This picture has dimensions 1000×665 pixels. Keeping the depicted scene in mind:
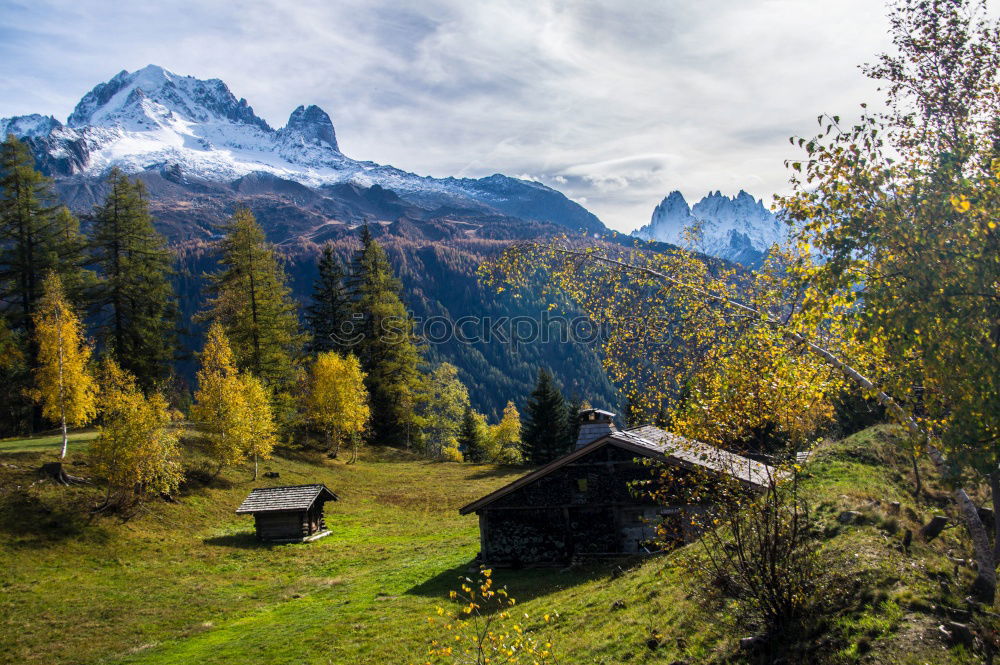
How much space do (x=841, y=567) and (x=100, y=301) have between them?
157 ft

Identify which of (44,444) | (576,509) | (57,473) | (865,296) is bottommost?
(576,509)

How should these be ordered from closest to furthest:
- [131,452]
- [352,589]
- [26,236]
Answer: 1. [352,589]
2. [131,452]
3. [26,236]

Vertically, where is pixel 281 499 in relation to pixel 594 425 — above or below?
below

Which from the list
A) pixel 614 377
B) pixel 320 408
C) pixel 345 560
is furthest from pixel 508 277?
pixel 320 408

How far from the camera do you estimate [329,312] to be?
59.1 m

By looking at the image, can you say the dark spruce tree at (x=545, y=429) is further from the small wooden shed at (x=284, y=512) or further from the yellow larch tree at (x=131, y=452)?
the yellow larch tree at (x=131, y=452)

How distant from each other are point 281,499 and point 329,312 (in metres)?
30.2

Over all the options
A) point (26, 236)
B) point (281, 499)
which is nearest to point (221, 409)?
point (281, 499)

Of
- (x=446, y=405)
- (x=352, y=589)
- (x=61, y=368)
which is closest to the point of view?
(x=352, y=589)

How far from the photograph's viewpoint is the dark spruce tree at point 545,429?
198ft

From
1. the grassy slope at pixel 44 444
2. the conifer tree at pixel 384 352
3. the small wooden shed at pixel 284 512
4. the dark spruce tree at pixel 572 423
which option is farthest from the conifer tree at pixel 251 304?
the dark spruce tree at pixel 572 423

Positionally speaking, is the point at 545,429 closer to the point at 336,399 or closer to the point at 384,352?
the point at 384,352

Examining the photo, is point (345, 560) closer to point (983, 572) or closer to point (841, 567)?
point (841, 567)

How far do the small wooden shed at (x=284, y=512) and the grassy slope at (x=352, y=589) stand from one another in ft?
3.85
